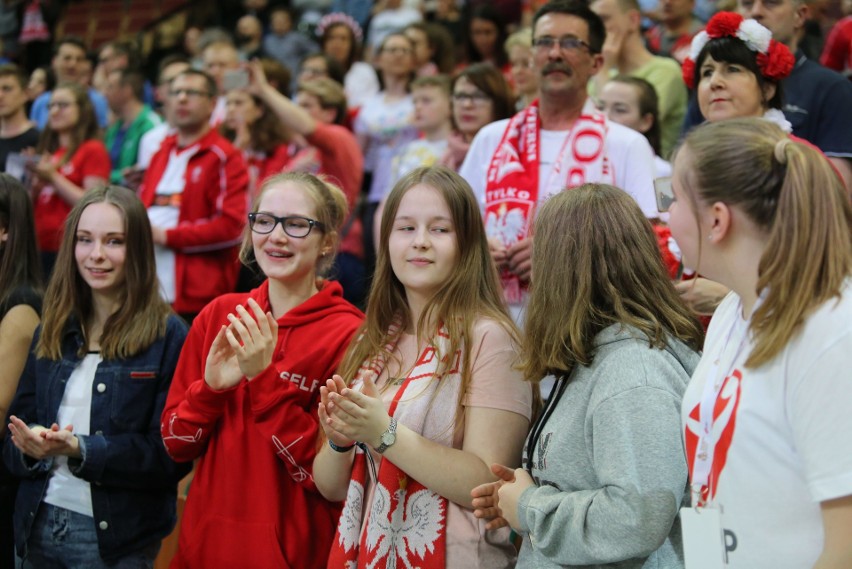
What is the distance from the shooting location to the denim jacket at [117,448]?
3.05 m

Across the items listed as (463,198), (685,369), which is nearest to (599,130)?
(463,198)

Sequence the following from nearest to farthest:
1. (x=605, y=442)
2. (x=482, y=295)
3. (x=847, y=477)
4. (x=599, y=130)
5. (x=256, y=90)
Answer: (x=847, y=477) < (x=605, y=442) < (x=482, y=295) < (x=599, y=130) < (x=256, y=90)

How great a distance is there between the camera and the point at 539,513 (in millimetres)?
2100

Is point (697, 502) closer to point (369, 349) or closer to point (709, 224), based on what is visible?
point (709, 224)

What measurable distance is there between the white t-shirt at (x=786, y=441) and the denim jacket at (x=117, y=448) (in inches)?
74.7

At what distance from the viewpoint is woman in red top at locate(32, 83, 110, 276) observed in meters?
5.64

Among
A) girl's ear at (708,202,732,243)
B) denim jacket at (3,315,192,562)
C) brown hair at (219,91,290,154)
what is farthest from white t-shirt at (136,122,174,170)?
girl's ear at (708,202,732,243)

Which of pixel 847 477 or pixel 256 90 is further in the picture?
pixel 256 90

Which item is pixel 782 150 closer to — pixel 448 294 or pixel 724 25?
pixel 448 294

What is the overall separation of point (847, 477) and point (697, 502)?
34 cm

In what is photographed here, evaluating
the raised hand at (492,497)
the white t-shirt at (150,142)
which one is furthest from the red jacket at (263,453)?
the white t-shirt at (150,142)

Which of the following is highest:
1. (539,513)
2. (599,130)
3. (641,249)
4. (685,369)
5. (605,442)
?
(599,130)

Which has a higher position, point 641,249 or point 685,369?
point 641,249

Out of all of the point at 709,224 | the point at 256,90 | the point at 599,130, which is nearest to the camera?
the point at 709,224
